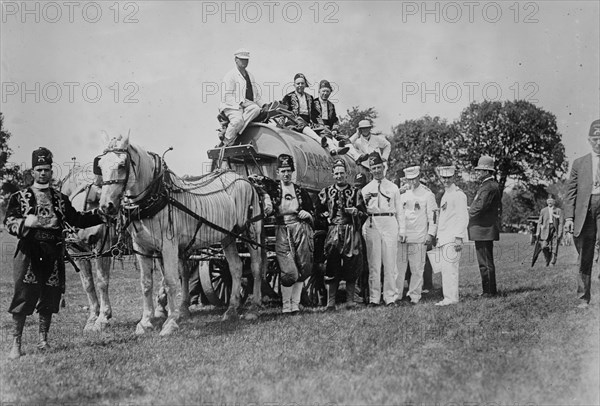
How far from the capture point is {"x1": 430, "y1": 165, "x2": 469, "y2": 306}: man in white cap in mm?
8805

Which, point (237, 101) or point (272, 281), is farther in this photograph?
point (272, 281)

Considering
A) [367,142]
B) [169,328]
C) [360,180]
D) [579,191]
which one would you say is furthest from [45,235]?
[367,142]

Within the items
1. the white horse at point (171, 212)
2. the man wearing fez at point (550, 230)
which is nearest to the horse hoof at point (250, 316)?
the white horse at point (171, 212)

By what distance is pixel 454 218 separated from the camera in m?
9.04

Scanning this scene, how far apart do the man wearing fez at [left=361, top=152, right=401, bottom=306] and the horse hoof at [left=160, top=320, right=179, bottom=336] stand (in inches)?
121

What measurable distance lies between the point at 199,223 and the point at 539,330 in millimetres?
4021

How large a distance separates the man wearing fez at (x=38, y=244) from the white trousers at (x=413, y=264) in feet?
16.4

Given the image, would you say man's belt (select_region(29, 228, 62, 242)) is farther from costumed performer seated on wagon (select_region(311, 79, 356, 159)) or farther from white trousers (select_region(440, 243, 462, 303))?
costumed performer seated on wagon (select_region(311, 79, 356, 159))

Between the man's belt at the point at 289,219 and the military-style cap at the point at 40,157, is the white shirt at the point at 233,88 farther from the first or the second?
the military-style cap at the point at 40,157

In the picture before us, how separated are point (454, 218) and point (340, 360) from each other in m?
4.27

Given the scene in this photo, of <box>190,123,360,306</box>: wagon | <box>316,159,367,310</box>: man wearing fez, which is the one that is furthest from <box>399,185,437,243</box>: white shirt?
<box>190,123,360,306</box>: wagon

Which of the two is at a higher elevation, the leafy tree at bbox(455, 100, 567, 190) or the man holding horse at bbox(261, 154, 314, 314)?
the leafy tree at bbox(455, 100, 567, 190)

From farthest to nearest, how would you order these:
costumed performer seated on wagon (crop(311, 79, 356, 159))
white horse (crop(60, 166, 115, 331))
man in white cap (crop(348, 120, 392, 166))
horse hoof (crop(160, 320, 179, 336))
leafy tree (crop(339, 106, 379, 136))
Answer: leafy tree (crop(339, 106, 379, 136)), man in white cap (crop(348, 120, 392, 166)), costumed performer seated on wagon (crop(311, 79, 356, 159)), white horse (crop(60, 166, 115, 331)), horse hoof (crop(160, 320, 179, 336))

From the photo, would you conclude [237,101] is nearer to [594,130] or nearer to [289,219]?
[289,219]
